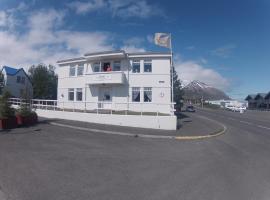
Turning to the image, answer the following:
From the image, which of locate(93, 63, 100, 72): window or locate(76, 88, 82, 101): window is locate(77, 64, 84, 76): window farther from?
locate(76, 88, 82, 101): window

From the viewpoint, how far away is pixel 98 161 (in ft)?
28.7

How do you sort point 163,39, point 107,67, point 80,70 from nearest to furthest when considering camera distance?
point 163,39 < point 107,67 < point 80,70

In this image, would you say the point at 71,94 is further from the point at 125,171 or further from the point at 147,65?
the point at 125,171

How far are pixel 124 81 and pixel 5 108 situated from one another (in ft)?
41.7

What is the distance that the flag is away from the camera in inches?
868

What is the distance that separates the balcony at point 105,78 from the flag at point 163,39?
592 centimetres

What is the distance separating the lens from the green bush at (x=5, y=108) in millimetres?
16361

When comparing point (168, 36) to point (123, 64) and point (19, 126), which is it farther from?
point (19, 126)

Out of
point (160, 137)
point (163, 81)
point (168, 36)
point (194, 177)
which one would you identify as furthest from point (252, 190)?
point (163, 81)

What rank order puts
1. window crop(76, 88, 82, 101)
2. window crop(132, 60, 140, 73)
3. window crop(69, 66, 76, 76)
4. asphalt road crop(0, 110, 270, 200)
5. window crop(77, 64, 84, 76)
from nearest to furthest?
asphalt road crop(0, 110, 270, 200)
window crop(132, 60, 140, 73)
window crop(76, 88, 82, 101)
window crop(77, 64, 84, 76)
window crop(69, 66, 76, 76)

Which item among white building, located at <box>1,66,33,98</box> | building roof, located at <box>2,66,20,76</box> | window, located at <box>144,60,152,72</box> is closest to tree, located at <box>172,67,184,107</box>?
window, located at <box>144,60,152,72</box>

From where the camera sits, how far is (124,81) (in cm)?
2692

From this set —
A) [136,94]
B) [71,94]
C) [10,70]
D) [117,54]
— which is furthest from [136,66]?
[10,70]

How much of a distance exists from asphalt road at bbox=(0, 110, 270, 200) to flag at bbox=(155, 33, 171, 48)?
1188cm
